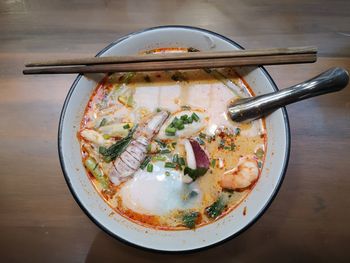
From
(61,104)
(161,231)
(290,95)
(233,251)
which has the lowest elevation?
(233,251)

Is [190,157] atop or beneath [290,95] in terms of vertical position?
beneath

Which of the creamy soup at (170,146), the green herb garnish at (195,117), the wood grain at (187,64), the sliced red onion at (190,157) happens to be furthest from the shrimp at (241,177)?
the wood grain at (187,64)

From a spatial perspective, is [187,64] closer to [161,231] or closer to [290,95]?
[290,95]

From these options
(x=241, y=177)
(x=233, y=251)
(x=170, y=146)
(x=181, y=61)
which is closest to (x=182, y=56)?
(x=181, y=61)

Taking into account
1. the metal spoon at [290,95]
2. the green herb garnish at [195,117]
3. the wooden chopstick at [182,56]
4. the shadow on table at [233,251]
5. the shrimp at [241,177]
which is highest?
the wooden chopstick at [182,56]

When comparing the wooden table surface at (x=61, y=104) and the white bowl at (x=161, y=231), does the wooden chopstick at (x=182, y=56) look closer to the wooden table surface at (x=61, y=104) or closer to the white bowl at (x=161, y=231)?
the white bowl at (x=161, y=231)

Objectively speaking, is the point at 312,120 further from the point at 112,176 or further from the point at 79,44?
the point at 79,44

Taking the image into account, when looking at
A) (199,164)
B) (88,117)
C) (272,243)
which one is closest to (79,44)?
Result: (88,117)
